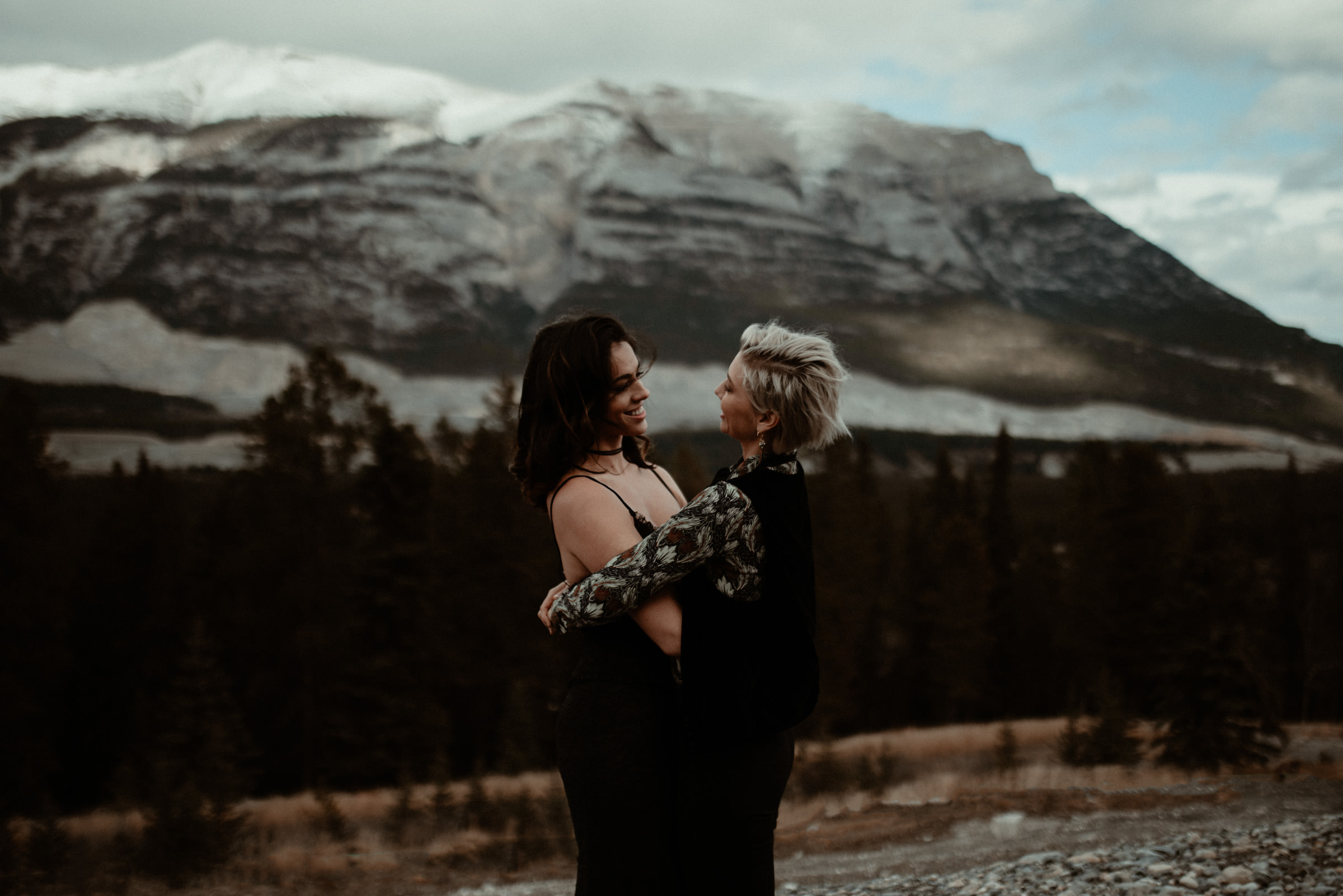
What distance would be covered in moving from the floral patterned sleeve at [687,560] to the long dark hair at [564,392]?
42 centimetres

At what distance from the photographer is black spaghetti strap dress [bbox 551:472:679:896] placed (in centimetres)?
312

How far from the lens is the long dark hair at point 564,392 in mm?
3275

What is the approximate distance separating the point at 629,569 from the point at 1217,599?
2582cm

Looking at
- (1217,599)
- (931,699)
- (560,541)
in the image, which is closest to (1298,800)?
(1217,599)

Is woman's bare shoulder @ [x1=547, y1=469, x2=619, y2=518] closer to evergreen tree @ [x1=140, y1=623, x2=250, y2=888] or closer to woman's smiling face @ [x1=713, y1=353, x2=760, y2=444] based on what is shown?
woman's smiling face @ [x1=713, y1=353, x2=760, y2=444]

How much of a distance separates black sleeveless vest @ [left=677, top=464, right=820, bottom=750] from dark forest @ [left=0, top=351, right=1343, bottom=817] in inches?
570

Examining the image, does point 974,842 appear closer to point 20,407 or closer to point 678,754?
point 678,754

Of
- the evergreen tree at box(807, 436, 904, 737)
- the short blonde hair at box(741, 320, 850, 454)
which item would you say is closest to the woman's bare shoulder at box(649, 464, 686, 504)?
the short blonde hair at box(741, 320, 850, 454)

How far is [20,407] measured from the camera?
25.9m

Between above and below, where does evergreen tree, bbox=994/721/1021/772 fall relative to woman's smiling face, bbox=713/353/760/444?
below

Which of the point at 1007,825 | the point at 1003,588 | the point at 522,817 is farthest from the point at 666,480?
the point at 1003,588

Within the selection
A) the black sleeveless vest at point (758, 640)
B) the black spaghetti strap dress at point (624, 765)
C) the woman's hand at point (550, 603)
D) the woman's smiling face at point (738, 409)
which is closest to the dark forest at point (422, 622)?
the woman's hand at point (550, 603)

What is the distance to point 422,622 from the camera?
92.8ft

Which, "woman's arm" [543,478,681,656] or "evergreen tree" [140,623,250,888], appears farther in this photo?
"evergreen tree" [140,623,250,888]
